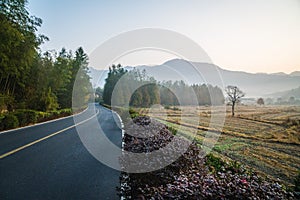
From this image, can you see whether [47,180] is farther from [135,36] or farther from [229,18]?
[229,18]

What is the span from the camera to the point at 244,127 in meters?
7.23

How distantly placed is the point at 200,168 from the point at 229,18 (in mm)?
4205

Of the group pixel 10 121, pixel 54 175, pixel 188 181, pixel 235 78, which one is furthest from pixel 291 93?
pixel 10 121

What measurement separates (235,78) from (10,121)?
32.7 ft

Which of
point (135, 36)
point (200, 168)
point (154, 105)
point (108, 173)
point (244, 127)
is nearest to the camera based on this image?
point (200, 168)

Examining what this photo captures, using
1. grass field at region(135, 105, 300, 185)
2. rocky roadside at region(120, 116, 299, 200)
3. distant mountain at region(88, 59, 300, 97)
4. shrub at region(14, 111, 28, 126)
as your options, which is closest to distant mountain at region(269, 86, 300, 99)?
distant mountain at region(88, 59, 300, 97)

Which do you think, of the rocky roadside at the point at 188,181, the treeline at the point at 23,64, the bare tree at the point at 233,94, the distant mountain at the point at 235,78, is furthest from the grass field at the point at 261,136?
the treeline at the point at 23,64

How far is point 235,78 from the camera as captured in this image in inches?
338

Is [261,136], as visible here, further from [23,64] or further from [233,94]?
[23,64]

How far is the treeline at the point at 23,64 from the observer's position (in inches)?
417

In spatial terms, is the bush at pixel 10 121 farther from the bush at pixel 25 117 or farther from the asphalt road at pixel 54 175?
the asphalt road at pixel 54 175

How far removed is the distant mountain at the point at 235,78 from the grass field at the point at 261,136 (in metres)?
0.71

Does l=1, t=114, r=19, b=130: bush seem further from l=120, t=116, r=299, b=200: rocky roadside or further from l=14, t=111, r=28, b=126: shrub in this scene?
l=120, t=116, r=299, b=200: rocky roadside

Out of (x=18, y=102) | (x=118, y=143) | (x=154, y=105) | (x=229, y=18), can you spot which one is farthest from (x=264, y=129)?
(x=18, y=102)
